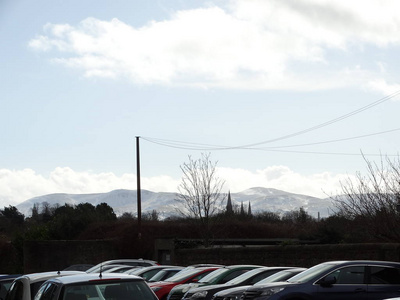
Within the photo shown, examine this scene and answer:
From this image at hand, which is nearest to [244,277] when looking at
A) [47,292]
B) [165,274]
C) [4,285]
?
[165,274]

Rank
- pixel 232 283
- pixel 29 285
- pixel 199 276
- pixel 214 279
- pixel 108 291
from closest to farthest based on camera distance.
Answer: pixel 108 291 → pixel 29 285 → pixel 232 283 → pixel 214 279 → pixel 199 276

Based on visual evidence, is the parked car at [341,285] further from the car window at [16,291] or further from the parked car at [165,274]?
the parked car at [165,274]

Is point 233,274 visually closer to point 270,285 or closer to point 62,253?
point 270,285

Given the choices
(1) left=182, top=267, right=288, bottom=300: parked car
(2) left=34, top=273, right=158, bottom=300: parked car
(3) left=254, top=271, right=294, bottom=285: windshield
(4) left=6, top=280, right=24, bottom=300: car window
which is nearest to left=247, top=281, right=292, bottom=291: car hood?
(3) left=254, top=271, right=294, bottom=285: windshield

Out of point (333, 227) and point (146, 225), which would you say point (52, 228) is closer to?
point (146, 225)

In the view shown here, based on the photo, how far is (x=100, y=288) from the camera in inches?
395

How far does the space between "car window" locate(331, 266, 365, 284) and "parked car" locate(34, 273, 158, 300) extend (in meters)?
5.43

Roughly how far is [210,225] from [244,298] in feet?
90.3

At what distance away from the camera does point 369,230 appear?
22844 millimetres

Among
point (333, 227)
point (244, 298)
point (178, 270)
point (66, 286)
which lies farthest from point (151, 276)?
point (333, 227)

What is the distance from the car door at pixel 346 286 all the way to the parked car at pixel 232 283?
2.70 m

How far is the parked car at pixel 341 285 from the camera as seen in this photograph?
13.9m

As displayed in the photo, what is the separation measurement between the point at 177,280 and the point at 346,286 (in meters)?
6.49

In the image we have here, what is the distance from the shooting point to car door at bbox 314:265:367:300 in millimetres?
13961
